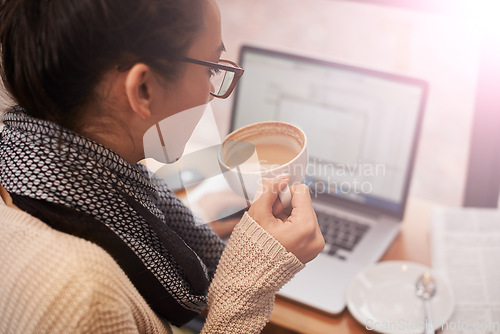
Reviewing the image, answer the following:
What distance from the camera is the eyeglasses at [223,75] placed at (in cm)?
56

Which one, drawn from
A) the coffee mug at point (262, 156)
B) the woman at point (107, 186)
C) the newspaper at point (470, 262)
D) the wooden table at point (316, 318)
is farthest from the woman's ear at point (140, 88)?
the newspaper at point (470, 262)

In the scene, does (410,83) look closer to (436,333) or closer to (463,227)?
(463,227)

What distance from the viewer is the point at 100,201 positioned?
567 millimetres

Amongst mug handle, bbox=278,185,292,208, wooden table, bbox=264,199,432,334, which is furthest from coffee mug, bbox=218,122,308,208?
wooden table, bbox=264,199,432,334

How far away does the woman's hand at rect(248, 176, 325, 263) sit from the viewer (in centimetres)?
58

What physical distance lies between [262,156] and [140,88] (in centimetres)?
19

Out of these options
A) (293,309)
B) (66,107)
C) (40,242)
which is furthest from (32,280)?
(293,309)

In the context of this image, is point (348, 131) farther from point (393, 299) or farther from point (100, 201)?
point (100, 201)

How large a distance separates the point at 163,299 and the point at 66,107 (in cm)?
29

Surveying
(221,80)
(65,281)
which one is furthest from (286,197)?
(65,281)

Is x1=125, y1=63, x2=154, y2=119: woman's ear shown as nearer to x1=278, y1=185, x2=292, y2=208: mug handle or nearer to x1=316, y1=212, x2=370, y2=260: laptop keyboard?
x1=278, y1=185, x2=292, y2=208: mug handle

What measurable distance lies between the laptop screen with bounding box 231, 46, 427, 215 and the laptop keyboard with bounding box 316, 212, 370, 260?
7cm

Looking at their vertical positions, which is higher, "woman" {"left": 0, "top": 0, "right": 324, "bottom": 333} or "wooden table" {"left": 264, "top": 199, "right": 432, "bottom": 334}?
"woman" {"left": 0, "top": 0, "right": 324, "bottom": 333}

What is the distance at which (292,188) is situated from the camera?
598 millimetres
